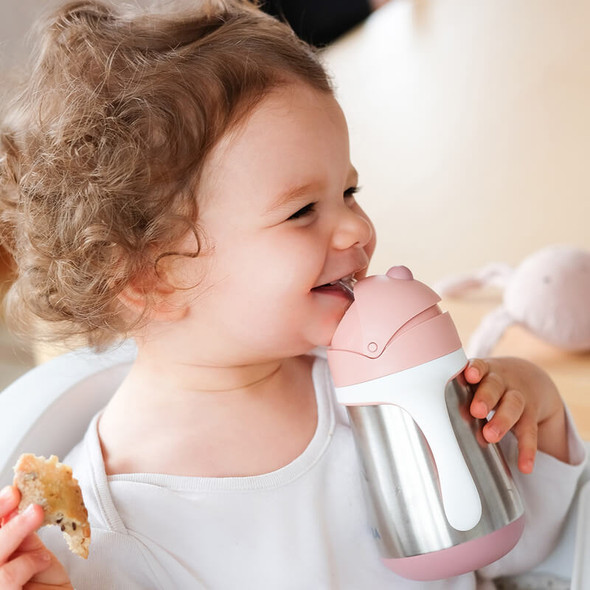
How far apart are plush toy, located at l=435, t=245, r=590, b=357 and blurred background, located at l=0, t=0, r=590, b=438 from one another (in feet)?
0.15

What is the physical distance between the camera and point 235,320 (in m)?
0.67

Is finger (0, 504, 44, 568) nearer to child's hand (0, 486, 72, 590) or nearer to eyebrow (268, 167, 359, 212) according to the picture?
child's hand (0, 486, 72, 590)

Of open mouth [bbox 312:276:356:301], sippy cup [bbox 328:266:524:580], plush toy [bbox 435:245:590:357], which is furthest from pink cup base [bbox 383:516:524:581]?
plush toy [bbox 435:245:590:357]

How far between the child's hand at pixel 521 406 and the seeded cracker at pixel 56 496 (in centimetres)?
30

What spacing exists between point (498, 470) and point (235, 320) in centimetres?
24

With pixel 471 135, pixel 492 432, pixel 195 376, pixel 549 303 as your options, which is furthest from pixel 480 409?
pixel 471 135

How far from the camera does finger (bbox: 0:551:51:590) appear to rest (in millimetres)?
513

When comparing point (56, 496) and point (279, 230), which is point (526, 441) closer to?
point (279, 230)

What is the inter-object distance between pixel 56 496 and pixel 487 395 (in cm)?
34

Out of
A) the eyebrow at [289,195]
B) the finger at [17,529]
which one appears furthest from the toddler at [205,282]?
the finger at [17,529]

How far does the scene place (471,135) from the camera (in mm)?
1964

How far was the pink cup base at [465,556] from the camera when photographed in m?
0.59

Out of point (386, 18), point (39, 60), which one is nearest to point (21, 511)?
point (39, 60)

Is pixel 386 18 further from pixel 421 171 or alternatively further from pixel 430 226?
pixel 430 226
